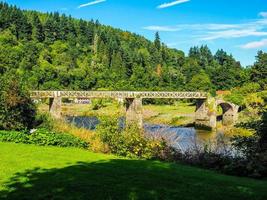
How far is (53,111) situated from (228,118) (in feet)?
90.3

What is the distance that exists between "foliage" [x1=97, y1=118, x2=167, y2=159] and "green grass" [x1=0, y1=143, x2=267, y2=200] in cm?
420

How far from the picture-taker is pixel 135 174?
10859mm

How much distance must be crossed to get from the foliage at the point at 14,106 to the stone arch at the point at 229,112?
4665 centimetres

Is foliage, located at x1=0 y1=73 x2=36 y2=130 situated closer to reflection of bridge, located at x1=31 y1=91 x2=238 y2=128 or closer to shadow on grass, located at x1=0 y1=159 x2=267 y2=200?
shadow on grass, located at x1=0 y1=159 x2=267 y2=200

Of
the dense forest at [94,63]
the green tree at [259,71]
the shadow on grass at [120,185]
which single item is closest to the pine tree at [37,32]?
the dense forest at [94,63]

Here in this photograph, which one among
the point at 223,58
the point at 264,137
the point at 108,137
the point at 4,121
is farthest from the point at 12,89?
the point at 223,58

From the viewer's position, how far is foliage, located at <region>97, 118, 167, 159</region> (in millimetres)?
17141

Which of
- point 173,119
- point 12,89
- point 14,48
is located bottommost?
point 173,119

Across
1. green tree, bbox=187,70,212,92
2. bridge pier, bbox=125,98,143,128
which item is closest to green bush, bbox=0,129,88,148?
bridge pier, bbox=125,98,143,128

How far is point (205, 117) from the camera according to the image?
64625 mm

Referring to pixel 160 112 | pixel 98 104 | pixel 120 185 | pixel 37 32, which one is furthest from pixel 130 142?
pixel 37 32

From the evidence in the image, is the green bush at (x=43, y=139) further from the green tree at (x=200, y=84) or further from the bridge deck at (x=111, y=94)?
the green tree at (x=200, y=84)

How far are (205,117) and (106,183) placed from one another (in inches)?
2208

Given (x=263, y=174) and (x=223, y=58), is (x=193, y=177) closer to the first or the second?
(x=263, y=174)
